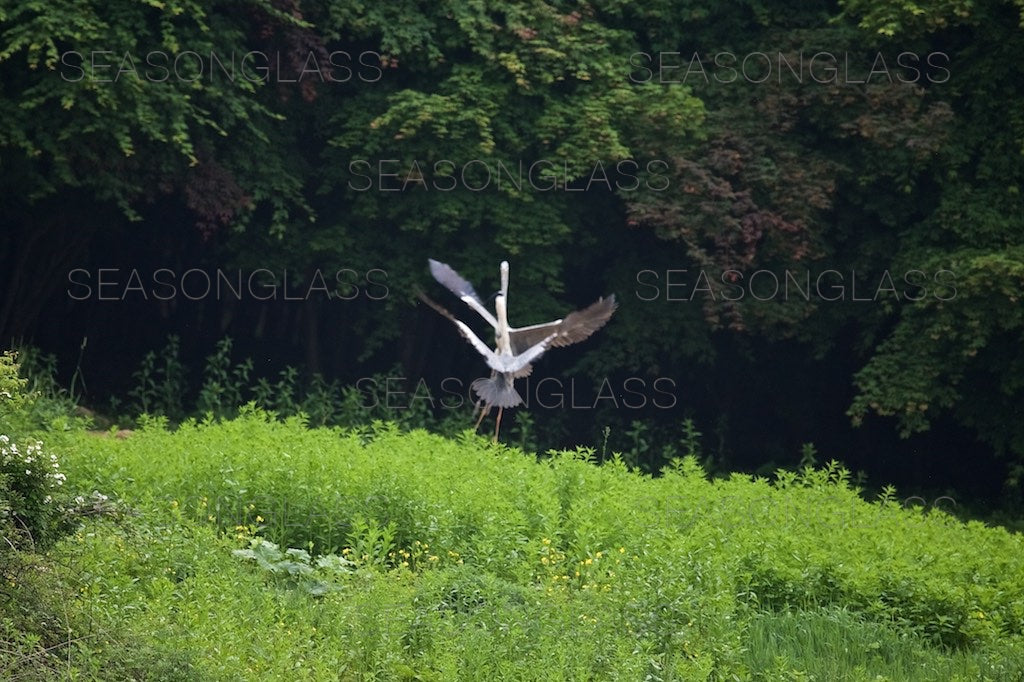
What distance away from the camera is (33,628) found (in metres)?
5.84

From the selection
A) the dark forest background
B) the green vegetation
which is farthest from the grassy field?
the dark forest background

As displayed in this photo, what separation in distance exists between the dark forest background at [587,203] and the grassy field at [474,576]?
14.9ft

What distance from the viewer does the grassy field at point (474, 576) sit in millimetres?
6113

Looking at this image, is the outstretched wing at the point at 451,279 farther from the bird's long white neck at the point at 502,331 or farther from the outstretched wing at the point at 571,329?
the outstretched wing at the point at 571,329

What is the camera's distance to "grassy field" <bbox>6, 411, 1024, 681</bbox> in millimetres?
6113

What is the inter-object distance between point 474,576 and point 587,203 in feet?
30.7

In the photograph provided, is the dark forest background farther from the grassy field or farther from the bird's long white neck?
the grassy field

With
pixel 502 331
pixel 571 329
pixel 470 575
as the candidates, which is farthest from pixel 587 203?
pixel 470 575

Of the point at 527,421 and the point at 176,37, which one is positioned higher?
the point at 176,37

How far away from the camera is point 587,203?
1599 cm

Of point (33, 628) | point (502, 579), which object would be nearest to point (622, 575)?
point (502, 579)

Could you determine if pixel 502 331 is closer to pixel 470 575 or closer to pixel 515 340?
pixel 515 340

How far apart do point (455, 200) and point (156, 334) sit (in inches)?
174

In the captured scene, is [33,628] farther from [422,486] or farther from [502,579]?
[422,486]
